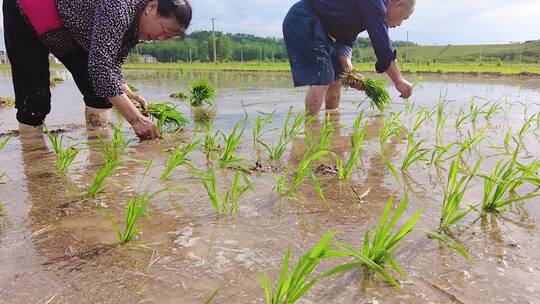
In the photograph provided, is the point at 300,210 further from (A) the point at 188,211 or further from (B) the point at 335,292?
(B) the point at 335,292

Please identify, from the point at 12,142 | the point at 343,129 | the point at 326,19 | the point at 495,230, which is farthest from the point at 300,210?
the point at 326,19

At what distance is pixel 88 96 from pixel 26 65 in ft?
1.79

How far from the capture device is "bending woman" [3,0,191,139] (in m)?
1.98

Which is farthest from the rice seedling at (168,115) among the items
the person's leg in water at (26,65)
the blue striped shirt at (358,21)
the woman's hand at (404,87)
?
the woman's hand at (404,87)

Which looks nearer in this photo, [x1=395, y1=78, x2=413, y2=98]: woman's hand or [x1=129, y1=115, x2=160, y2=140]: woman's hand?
[x1=129, y1=115, x2=160, y2=140]: woman's hand

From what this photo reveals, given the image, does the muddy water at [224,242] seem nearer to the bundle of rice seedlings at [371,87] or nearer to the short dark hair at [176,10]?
the short dark hair at [176,10]

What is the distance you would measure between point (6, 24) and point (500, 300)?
114 inches

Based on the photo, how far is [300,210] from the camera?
1.41 m

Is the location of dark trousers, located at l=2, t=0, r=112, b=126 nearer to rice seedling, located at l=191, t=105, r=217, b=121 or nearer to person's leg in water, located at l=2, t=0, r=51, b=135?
person's leg in water, located at l=2, t=0, r=51, b=135

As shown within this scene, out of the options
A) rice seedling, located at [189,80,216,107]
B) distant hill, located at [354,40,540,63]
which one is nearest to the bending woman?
rice seedling, located at [189,80,216,107]

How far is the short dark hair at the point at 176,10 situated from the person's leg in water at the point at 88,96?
35.9 inches

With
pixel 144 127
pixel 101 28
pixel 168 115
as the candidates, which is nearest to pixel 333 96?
pixel 168 115

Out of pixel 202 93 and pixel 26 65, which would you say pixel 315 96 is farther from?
pixel 26 65

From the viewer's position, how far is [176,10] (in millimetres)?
2078
